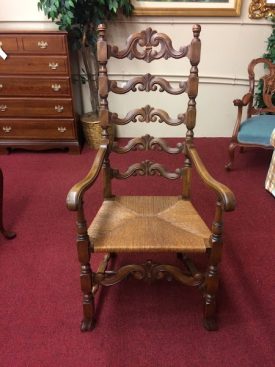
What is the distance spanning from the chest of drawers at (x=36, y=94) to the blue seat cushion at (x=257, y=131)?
1717 mm

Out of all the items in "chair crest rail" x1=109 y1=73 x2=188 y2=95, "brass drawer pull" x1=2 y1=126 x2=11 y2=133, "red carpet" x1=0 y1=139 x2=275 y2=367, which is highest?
"chair crest rail" x1=109 y1=73 x2=188 y2=95

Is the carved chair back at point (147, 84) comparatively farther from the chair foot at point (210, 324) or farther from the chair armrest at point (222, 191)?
the chair foot at point (210, 324)

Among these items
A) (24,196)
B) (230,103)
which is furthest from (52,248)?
(230,103)

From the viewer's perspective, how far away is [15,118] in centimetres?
334

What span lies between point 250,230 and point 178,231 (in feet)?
3.36

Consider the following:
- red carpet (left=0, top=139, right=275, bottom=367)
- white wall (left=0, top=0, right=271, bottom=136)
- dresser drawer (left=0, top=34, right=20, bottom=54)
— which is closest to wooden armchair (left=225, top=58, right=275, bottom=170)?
white wall (left=0, top=0, right=271, bottom=136)

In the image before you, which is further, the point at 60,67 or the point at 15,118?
the point at 15,118

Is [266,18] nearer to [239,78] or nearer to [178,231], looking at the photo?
[239,78]

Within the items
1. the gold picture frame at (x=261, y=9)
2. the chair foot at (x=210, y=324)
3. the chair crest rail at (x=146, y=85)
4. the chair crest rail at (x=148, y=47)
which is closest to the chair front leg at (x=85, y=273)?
the chair foot at (x=210, y=324)

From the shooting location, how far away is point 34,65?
3107mm

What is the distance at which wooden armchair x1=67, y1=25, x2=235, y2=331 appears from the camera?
1.32m

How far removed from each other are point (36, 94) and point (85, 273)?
2388mm

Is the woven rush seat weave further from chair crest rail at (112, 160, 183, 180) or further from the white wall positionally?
the white wall

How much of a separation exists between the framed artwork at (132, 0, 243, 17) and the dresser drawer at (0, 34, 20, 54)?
1259 mm
